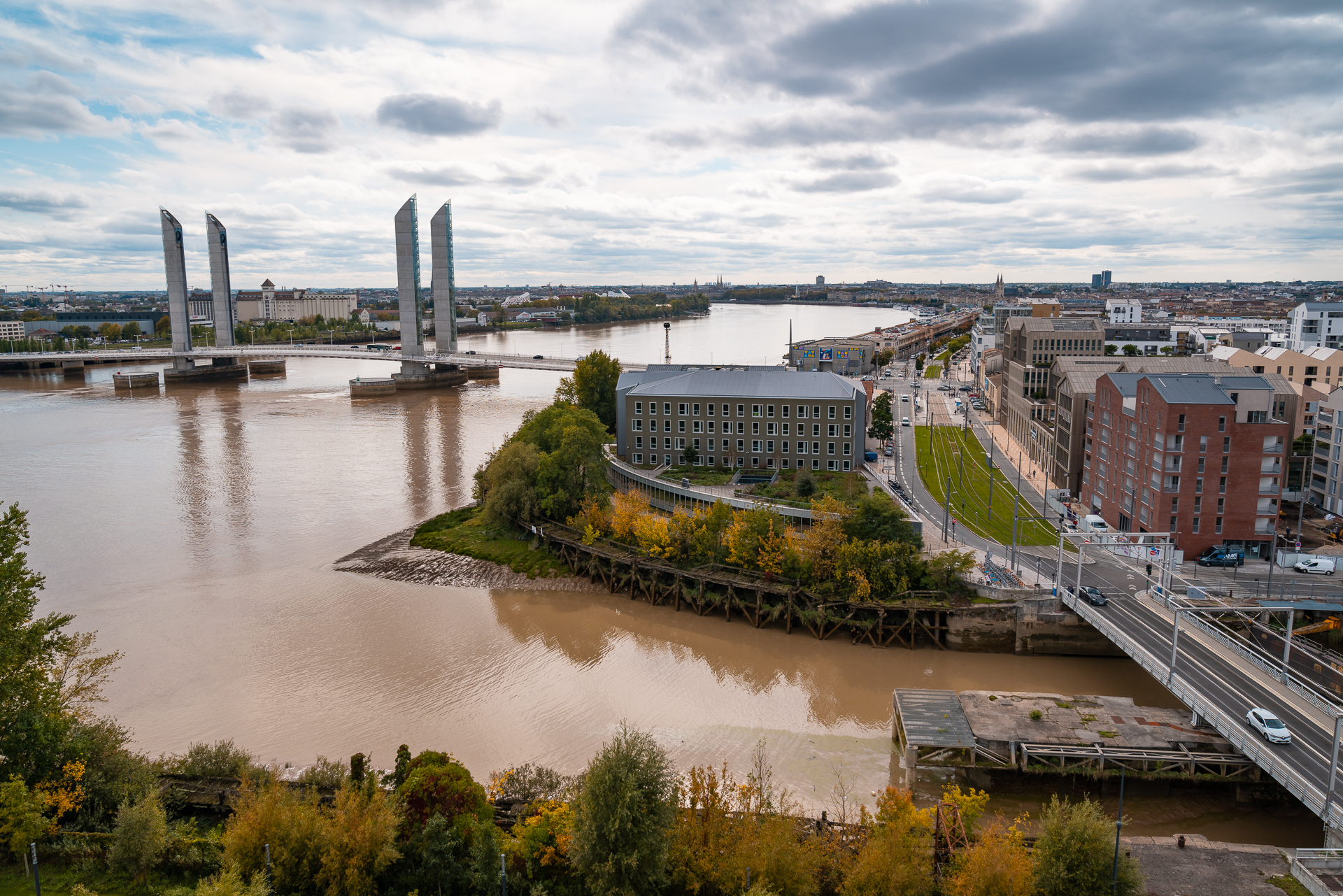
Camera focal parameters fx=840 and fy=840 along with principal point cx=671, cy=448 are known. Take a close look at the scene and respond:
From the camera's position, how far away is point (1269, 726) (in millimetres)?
15500

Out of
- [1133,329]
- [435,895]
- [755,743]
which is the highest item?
[1133,329]

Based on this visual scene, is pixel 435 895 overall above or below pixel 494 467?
below

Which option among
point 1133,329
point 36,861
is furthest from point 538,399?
point 36,861

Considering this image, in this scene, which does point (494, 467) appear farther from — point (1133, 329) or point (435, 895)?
point (1133, 329)

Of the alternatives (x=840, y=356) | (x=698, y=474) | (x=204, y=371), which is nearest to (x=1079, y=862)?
(x=698, y=474)

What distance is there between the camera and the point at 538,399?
71375 mm

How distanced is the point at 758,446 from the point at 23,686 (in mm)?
27946

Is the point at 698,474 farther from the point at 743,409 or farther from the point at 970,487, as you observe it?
the point at 970,487

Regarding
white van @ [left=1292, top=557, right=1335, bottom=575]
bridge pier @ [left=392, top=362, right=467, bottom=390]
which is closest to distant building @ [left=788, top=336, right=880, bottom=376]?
bridge pier @ [left=392, top=362, right=467, bottom=390]

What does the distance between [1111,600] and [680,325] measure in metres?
150

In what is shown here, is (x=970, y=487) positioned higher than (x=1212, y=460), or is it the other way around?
(x=1212, y=460)

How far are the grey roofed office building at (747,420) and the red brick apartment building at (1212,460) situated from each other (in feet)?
41.4

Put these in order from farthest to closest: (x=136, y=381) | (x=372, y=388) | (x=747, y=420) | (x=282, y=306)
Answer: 1. (x=282, y=306)
2. (x=136, y=381)
3. (x=372, y=388)
4. (x=747, y=420)

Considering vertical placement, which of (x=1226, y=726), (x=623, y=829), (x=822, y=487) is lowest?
(x=1226, y=726)
